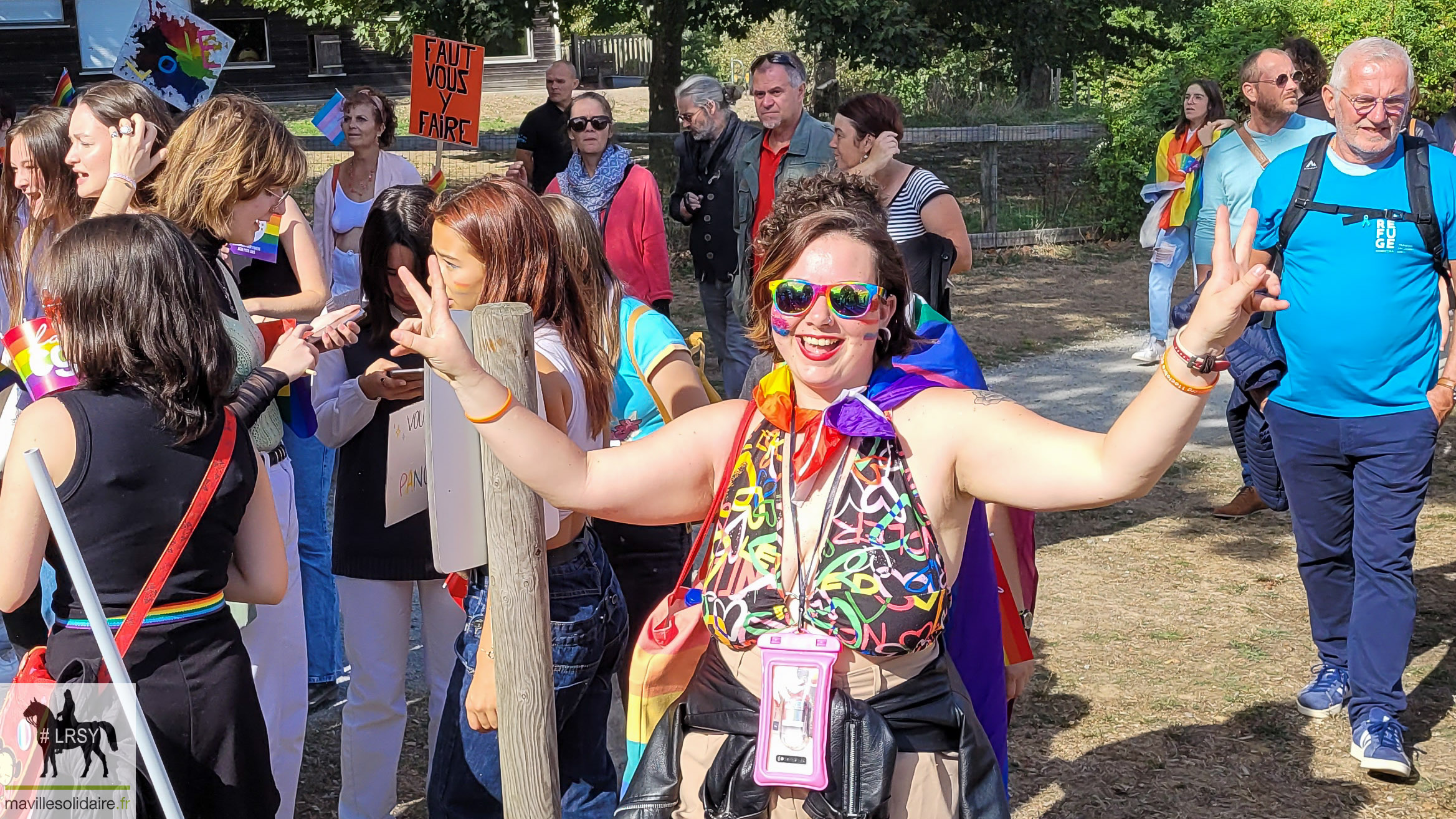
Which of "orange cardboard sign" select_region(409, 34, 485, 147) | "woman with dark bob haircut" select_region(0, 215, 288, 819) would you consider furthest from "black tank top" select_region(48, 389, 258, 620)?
"orange cardboard sign" select_region(409, 34, 485, 147)

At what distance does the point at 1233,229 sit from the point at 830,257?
12.2 feet

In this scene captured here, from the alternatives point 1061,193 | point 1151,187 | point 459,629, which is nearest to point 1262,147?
point 1151,187

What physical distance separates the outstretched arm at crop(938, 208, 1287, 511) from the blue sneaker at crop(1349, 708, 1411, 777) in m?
2.61

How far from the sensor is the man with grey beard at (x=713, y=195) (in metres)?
7.26

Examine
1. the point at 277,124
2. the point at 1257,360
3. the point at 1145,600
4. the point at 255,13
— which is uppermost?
the point at 255,13

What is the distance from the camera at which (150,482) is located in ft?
7.98

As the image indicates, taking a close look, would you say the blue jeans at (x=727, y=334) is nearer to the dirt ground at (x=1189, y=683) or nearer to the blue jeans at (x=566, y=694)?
the dirt ground at (x=1189, y=683)

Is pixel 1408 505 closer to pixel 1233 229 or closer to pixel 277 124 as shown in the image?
pixel 1233 229

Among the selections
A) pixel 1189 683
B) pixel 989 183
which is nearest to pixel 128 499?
pixel 1189 683

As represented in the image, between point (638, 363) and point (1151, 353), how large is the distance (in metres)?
7.38

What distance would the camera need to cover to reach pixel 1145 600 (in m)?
5.69

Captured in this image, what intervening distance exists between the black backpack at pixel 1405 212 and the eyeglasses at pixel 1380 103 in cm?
17

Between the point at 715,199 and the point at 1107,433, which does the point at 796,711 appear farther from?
the point at 715,199

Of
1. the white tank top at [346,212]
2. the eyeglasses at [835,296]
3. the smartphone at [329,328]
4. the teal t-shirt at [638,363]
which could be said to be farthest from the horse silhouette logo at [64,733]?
the white tank top at [346,212]
